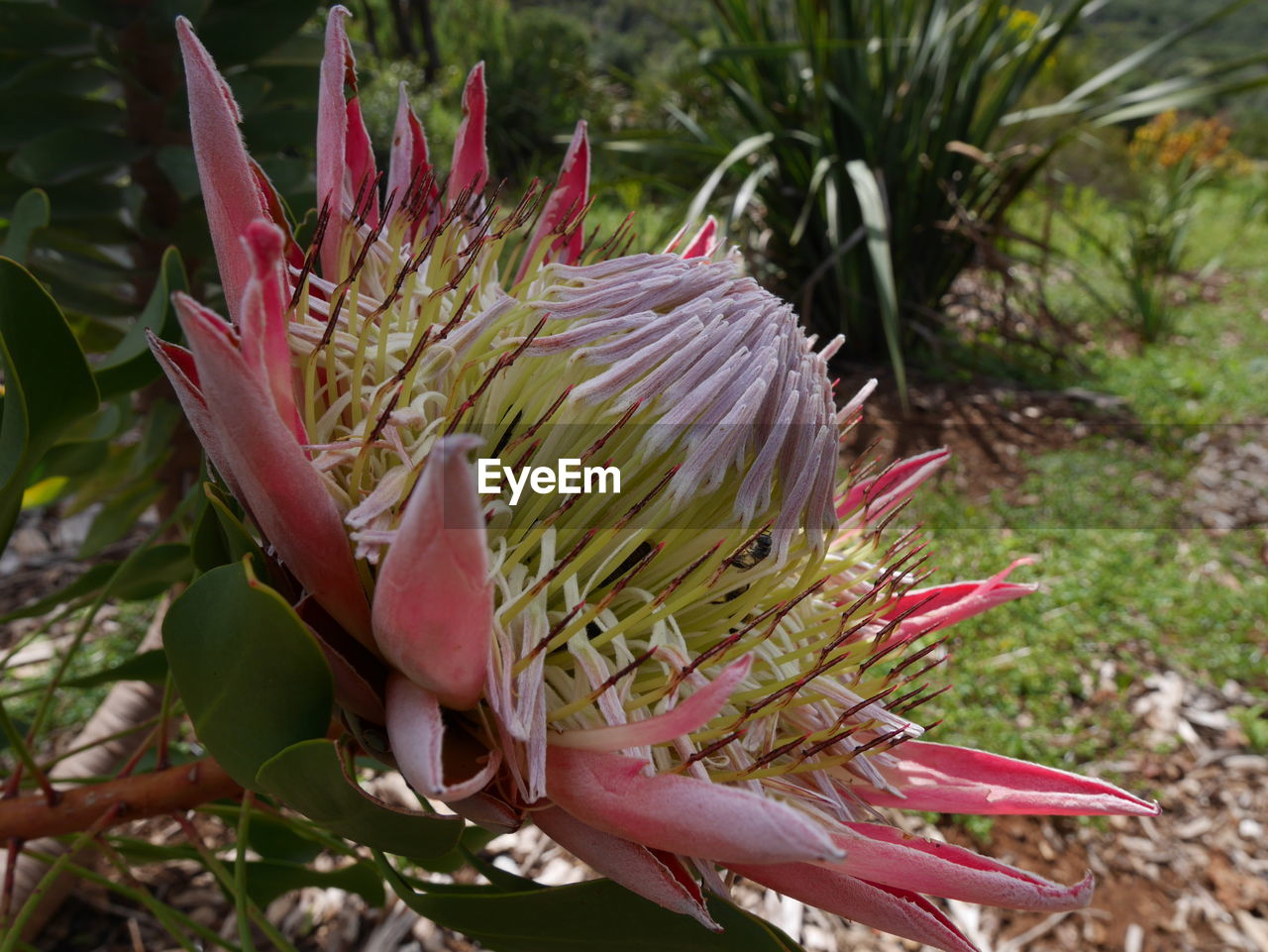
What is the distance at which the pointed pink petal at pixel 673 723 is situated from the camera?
1.54 ft

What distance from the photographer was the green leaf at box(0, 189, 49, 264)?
818mm

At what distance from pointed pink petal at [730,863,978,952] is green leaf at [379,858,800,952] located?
0.04m

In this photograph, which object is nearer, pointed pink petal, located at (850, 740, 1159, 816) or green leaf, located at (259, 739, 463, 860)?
green leaf, located at (259, 739, 463, 860)

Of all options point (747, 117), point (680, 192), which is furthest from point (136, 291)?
point (747, 117)

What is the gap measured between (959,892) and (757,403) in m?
0.35

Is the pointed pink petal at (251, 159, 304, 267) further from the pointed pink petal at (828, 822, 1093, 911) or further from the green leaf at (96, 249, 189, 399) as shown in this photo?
the pointed pink petal at (828, 822, 1093, 911)

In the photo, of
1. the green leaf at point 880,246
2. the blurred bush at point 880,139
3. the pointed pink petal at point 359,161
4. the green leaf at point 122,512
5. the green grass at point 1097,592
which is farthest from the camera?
the blurred bush at point 880,139

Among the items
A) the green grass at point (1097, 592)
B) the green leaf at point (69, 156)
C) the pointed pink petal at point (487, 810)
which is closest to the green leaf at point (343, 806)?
the pointed pink petal at point (487, 810)

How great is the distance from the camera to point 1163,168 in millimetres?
8969

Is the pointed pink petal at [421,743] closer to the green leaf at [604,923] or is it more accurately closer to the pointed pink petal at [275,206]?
the green leaf at [604,923]

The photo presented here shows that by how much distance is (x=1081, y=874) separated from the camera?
5.74 ft

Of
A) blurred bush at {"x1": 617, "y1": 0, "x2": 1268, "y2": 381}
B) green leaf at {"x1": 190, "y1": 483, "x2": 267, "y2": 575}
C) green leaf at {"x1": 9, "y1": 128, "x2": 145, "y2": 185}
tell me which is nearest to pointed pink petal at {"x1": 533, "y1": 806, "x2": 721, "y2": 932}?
green leaf at {"x1": 190, "y1": 483, "x2": 267, "y2": 575}

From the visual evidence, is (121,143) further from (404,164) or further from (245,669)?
(245,669)

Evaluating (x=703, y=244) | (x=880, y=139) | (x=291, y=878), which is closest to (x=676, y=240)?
(x=703, y=244)
